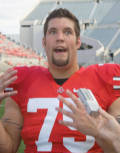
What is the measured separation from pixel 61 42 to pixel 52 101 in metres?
0.35

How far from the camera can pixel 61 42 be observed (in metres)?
1.61

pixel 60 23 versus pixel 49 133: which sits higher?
pixel 60 23

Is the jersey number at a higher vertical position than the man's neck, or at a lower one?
lower

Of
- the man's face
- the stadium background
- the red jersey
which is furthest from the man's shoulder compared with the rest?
the stadium background

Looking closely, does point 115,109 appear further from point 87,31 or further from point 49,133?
point 87,31

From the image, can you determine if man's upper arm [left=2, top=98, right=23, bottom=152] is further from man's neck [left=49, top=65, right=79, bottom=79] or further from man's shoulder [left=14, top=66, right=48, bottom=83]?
man's neck [left=49, top=65, right=79, bottom=79]

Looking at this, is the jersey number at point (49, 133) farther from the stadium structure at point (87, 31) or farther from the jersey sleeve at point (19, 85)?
the stadium structure at point (87, 31)

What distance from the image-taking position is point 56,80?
1684 mm

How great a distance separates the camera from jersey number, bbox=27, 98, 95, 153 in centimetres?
149

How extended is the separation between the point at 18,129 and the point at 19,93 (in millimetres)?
217

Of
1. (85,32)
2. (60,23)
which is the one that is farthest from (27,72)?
(85,32)

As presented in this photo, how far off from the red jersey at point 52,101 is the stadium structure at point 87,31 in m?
15.0

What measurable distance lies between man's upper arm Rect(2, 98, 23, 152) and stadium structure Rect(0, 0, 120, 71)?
49.2 feet

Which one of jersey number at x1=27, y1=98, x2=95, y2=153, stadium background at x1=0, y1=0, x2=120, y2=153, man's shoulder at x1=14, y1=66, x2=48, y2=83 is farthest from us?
stadium background at x1=0, y1=0, x2=120, y2=153
